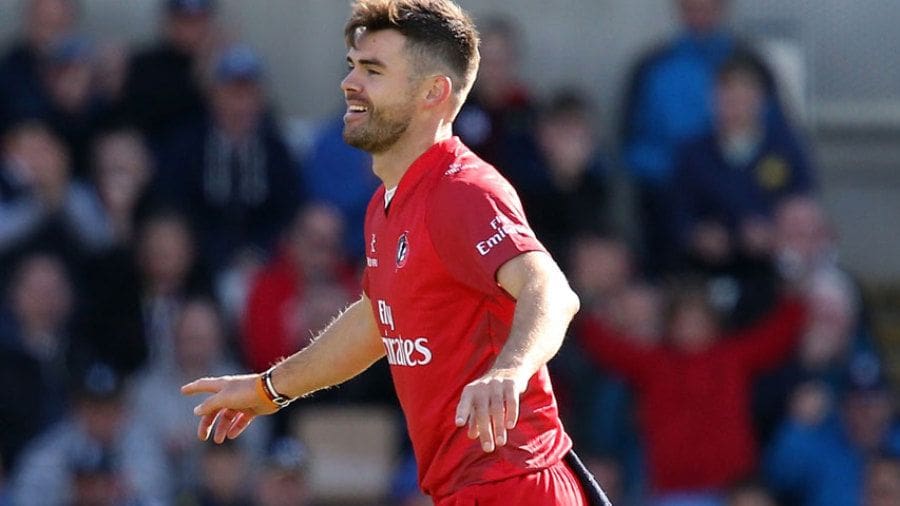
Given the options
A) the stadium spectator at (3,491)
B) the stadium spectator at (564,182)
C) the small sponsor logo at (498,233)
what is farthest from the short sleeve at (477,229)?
the stadium spectator at (564,182)

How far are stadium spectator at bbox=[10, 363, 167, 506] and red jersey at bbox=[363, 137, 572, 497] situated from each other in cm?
447

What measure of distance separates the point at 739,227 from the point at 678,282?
52cm

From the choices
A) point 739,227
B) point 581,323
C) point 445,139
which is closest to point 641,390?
point 581,323

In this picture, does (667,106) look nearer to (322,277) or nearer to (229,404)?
(322,277)

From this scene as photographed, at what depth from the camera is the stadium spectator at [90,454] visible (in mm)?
9219

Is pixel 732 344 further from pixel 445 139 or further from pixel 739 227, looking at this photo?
pixel 445 139

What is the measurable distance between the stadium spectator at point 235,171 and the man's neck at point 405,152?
507 centimetres

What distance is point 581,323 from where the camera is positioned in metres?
9.91

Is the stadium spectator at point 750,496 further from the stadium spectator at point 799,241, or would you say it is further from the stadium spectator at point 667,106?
the stadium spectator at point 667,106

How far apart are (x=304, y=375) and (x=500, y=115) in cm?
507

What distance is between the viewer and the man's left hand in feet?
13.8

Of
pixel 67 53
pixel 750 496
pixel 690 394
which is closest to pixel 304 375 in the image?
pixel 750 496

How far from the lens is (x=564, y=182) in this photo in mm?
10453

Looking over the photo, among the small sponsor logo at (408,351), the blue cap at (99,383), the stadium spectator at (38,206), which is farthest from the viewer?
the stadium spectator at (38,206)
